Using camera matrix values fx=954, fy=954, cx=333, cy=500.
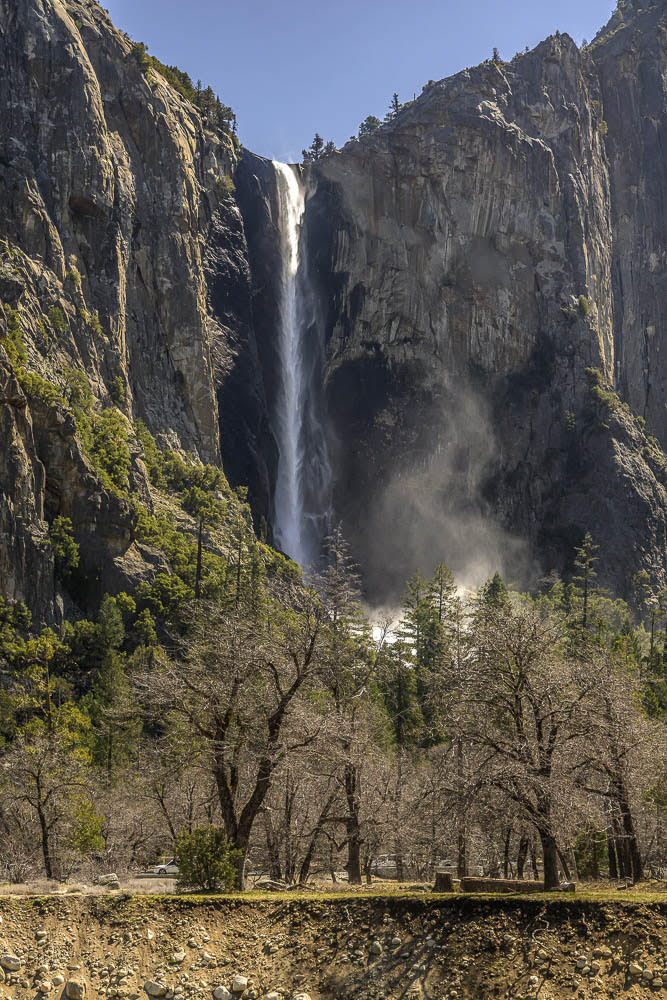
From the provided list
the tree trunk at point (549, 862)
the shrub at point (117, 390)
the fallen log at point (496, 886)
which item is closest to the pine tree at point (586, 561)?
the shrub at point (117, 390)

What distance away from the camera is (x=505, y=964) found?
1620cm

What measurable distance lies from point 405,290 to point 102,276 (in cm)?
3355

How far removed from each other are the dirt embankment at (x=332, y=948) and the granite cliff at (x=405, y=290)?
56.5 meters

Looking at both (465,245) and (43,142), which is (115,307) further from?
(465,245)

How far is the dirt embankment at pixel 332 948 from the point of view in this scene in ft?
52.3

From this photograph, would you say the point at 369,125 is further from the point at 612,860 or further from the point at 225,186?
the point at 612,860

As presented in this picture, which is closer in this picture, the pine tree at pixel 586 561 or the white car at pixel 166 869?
the white car at pixel 166 869

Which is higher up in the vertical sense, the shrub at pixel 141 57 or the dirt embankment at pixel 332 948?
the shrub at pixel 141 57

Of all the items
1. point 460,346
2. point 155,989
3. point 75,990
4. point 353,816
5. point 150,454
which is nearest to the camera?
point 75,990

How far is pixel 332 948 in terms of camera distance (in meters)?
17.3

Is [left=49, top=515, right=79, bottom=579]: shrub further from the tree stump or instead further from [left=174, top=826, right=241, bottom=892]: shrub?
the tree stump

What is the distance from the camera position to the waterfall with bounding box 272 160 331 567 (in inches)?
3625

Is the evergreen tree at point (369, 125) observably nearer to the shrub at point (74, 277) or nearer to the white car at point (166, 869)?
the shrub at point (74, 277)

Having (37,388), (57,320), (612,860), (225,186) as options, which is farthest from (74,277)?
(612,860)
